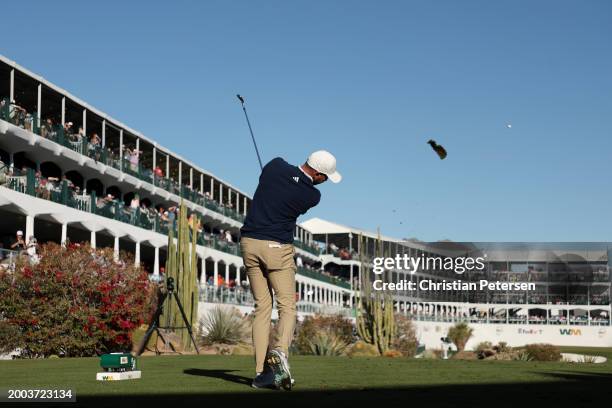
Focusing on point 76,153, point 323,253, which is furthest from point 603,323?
point 76,153

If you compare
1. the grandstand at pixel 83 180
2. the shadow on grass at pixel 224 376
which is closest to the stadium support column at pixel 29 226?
the grandstand at pixel 83 180

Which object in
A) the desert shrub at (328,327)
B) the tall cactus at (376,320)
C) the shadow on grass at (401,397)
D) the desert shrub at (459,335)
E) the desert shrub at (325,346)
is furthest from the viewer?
the desert shrub at (459,335)

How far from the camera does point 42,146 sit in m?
33.3

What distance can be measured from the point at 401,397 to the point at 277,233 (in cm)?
186

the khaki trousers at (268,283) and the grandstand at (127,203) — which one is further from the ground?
the grandstand at (127,203)

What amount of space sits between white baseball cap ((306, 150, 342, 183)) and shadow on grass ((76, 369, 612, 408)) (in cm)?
179

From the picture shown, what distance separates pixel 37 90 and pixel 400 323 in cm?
1789

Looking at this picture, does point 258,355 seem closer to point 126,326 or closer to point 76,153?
point 126,326

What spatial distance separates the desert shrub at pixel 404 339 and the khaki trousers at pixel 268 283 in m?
23.2

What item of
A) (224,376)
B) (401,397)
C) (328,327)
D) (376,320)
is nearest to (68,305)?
(224,376)

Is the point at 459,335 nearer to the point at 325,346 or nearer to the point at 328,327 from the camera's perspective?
the point at 328,327

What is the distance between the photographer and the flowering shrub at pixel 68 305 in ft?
59.9

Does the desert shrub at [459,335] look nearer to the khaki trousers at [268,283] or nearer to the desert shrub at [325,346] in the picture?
the desert shrub at [325,346]

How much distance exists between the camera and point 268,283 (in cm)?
755
